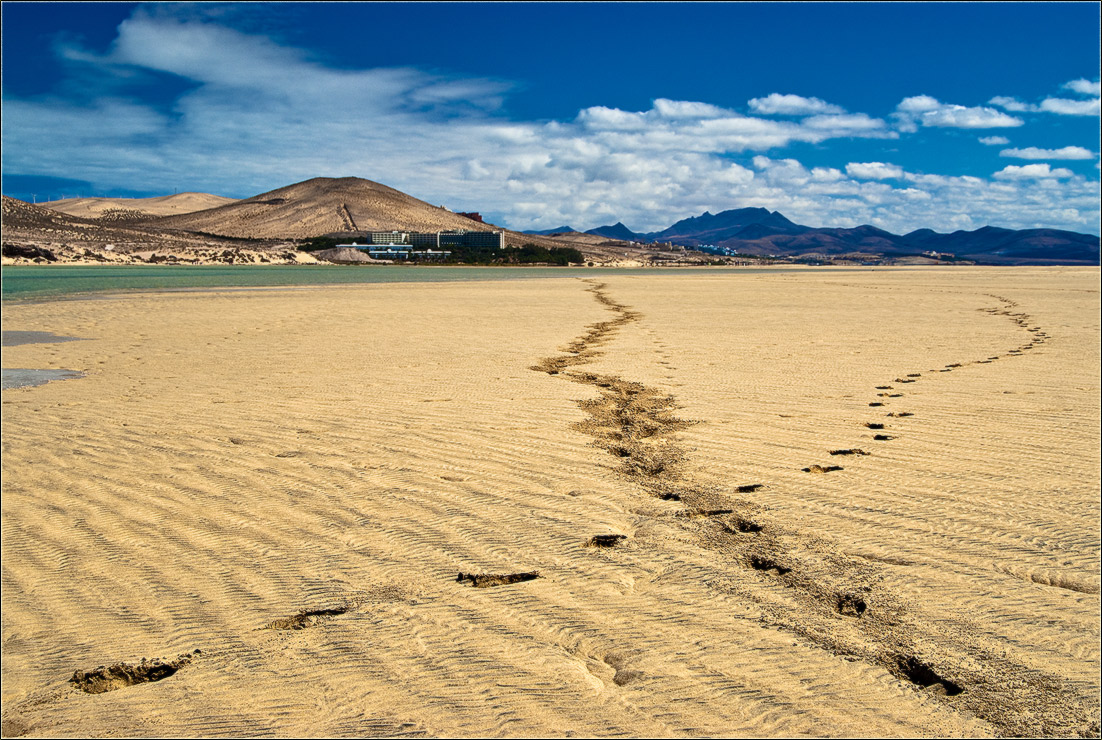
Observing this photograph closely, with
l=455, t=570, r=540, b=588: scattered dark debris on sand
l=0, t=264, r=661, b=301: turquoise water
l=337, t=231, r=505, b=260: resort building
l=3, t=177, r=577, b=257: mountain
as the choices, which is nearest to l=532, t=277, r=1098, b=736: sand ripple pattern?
l=455, t=570, r=540, b=588: scattered dark debris on sand

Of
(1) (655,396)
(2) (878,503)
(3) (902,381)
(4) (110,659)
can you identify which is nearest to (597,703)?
(4) (110,659)

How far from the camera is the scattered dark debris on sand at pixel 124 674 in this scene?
2842 millimetres

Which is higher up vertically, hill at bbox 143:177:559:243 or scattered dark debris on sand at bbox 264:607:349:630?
hill at bbox 143:177:559:243

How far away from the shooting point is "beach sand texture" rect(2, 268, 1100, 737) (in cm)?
265

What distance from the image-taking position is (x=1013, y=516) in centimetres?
432

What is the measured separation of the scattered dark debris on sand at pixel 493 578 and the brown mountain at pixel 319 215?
A: 15674 centimetres

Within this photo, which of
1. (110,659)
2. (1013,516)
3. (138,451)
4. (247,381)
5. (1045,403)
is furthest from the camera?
(247,381)

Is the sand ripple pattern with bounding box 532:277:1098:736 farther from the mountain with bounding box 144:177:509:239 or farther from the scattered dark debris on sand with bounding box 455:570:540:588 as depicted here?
the mountain with bounding box 144:177:509:239

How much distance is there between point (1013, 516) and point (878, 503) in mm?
726

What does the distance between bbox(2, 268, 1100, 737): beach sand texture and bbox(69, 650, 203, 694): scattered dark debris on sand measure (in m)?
0.02

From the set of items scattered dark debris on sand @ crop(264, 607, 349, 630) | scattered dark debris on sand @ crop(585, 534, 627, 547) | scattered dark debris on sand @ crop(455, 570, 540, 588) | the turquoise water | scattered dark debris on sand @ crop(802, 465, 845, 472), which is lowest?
scattered dark debris on sand @ crop(264, 607, 349, 630)

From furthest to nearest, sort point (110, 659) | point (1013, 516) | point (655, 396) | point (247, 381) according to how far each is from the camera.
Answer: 1. point (247, 381)
2. point (655, 396)
3. point (1013, 516)
4. point (110, 659)

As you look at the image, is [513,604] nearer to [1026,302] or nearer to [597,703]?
[597,703]

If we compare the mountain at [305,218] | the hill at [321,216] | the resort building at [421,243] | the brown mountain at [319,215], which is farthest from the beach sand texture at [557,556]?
the brown mountain at [319,215]
